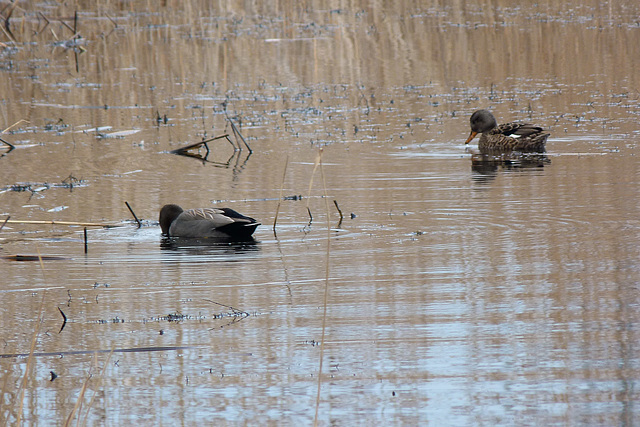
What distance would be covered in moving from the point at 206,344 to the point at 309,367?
700mm

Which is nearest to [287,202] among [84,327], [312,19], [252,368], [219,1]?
[84,327]

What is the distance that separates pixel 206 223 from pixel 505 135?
5.19 m

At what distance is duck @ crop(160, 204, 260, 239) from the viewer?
28.1 feet

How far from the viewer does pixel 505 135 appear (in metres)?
12.9

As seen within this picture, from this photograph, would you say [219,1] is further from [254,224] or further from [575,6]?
[254,224]

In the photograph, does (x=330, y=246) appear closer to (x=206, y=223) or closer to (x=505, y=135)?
(x=206, y=223)

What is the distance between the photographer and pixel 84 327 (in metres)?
6.11

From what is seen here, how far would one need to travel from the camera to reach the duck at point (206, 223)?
8.57 m

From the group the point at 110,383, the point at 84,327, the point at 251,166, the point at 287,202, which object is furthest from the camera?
the point at 251,166

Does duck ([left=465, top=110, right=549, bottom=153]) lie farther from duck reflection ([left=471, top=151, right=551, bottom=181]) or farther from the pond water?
the pond water

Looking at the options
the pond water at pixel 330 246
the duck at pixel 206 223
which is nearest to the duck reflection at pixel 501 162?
the pond water at pixel 330 246

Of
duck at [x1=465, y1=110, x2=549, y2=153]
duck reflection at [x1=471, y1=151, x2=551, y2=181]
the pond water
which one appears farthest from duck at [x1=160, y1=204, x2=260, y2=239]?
duck at [x1=465, y1=110, x2=549, y2=153]

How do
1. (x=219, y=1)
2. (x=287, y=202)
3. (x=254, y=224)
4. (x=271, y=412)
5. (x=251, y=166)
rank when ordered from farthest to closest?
(x=219, y=1)
(x=251, y=166)
(x=287, y=202)
(x=254, y=224)
(x=271, y=412)

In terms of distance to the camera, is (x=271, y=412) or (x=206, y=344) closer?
(x=271, y=412)
